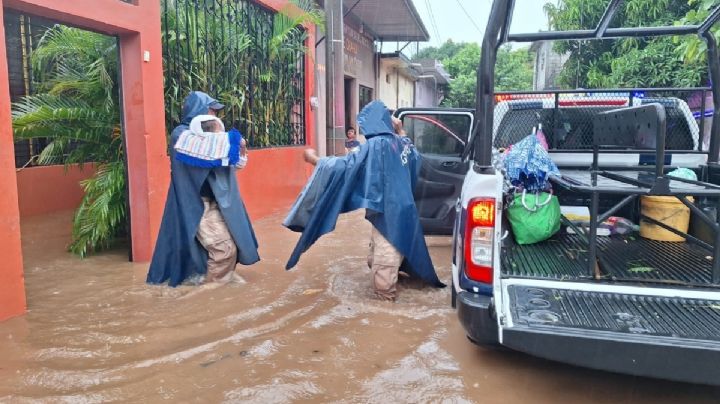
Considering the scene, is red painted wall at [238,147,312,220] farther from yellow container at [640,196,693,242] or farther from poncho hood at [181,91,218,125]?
yellow container at [640,196,693,242]

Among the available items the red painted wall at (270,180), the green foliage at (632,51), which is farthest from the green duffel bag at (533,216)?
the green foliage at (632,51)

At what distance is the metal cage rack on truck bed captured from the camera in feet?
9.44

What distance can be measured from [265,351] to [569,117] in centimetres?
338

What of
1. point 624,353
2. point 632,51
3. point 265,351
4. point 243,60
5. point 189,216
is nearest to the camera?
point 624,353

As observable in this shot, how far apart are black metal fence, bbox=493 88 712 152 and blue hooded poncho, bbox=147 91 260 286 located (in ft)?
7.84

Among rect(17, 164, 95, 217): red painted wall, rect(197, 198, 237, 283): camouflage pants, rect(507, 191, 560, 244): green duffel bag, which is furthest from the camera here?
rect(17, 164, 95, 217): red painted wall

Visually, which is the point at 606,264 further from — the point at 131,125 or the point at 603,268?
the point at 131,125

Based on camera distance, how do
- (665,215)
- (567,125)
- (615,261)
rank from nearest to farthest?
(615,261)
(665,215)
(567,125)

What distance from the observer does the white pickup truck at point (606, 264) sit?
249 centimetres

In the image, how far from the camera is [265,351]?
12.0 feet

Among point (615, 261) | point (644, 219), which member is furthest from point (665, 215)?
point (615, 261)

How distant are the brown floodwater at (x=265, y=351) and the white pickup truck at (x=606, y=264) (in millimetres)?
460

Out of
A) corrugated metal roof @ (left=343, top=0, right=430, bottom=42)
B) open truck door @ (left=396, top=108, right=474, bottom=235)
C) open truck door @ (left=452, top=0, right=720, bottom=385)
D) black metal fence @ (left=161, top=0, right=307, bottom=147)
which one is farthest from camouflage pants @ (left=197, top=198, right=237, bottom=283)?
corrugated metal roof @ (left=343, top=0, right=430, bottom=42)

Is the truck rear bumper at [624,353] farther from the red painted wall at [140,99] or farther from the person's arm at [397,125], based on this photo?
the red painted wall at [140,99]
